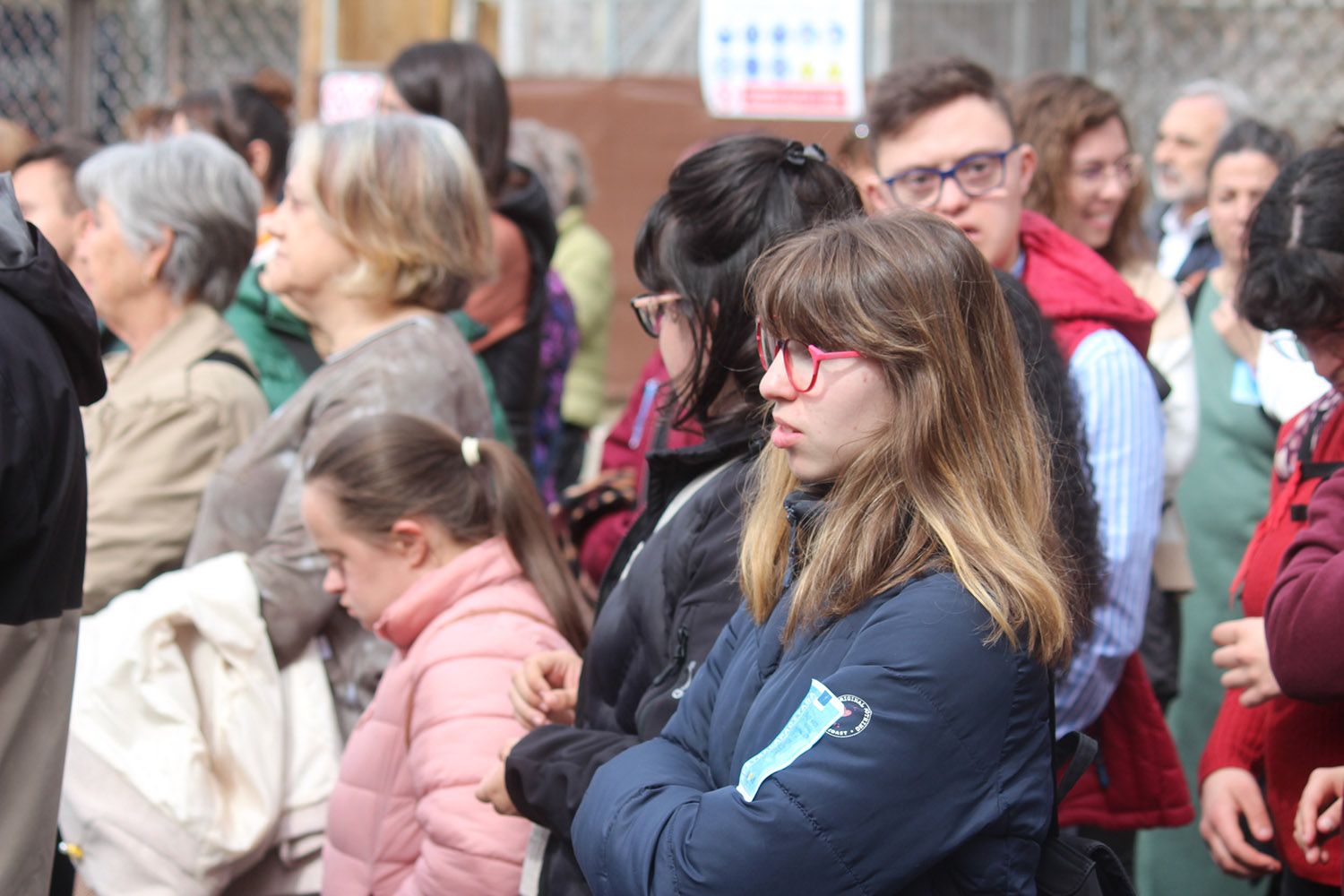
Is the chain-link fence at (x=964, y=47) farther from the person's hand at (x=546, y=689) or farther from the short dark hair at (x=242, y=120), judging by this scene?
the person's hand at (x=546, y=689)

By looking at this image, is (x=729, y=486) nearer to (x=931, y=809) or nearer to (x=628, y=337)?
(x=931, y=809)

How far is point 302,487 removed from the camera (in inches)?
122

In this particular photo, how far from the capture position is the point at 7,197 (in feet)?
7.36

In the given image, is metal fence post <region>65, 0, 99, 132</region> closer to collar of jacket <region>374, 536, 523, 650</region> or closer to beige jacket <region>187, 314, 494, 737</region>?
beige jacket <region>187, 314, 494, 737</region>

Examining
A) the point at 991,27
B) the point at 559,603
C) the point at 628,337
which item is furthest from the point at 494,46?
the point at 559,603

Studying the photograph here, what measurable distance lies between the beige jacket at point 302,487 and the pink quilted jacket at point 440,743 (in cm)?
32

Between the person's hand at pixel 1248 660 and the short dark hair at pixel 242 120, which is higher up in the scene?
the short dark hair at pixel 242 120

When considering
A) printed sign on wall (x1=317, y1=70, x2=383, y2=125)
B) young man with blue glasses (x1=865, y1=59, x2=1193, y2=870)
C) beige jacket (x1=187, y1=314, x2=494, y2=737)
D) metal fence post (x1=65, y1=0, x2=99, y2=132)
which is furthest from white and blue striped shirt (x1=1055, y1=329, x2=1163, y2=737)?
metal fence post (x1=65, y1=0, x2=99, y2=132)

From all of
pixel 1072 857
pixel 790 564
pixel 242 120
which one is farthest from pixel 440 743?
pixel 242 120

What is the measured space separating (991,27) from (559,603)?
23.1 feet

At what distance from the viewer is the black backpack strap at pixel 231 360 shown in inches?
144

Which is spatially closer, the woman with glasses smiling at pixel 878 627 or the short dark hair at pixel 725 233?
the woman with glasses smiling at pixel 878 627

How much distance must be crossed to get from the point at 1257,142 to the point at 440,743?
12.0 ft

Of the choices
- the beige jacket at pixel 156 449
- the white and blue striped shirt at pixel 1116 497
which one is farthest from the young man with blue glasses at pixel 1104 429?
the beige jacket at pixel 156 449
